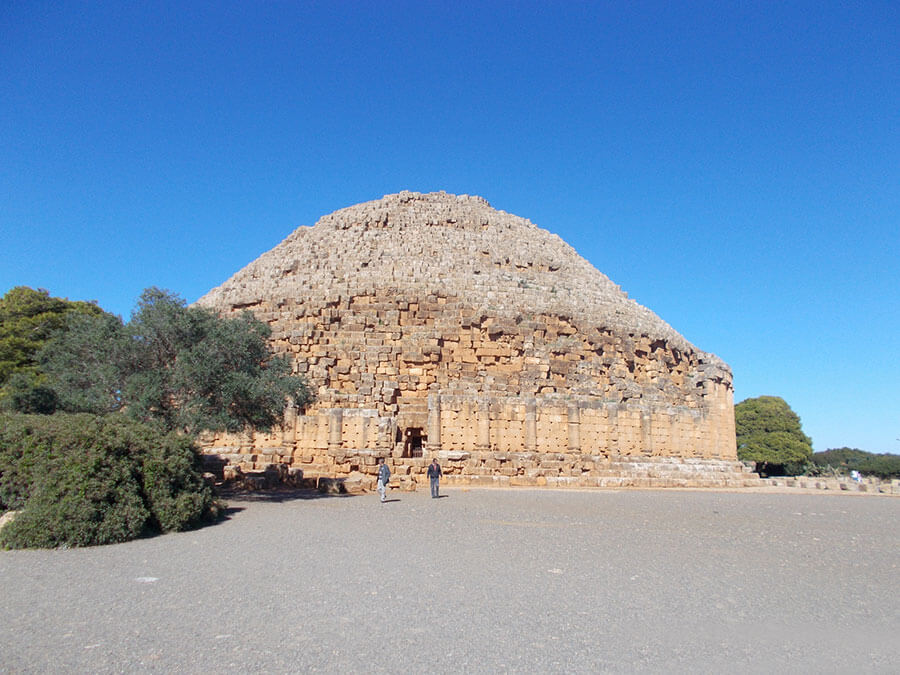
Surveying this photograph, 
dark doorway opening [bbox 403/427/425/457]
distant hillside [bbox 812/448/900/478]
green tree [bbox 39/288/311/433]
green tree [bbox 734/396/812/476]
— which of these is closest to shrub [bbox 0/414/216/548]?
green tree [bbox 39/288/311/433]

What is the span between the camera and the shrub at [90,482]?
909 cm

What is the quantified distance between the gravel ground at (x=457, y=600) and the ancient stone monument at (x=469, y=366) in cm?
915

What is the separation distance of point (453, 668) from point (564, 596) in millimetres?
2400

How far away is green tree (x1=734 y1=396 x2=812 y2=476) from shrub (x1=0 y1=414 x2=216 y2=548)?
164 feet

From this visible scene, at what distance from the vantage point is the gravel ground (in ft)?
16.1

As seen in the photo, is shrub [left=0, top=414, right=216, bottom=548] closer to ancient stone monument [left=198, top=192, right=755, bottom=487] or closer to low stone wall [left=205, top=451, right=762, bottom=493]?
low stone wall [left=205, top=451, right=762, bottom=493]

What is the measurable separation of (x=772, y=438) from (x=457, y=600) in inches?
2084

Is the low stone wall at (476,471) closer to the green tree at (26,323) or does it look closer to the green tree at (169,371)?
the green tree at (169,371)

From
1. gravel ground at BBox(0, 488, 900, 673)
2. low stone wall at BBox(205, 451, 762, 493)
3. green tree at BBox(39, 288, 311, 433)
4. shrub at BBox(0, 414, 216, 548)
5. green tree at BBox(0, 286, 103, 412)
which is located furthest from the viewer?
green tree at BBox(0, 286, 103, 412)

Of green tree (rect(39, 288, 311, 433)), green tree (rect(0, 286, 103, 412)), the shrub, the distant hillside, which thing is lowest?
the distant hillside

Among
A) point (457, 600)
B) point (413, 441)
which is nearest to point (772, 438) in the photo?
point (413, 441)

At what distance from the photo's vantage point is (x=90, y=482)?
9406 mm

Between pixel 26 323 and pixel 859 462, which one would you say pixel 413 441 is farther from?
pixel 859 462

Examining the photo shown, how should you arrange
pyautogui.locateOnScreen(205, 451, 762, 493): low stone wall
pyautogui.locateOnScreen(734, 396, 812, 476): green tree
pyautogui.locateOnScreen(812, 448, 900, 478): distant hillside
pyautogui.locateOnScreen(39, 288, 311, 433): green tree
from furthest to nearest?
pyautogui.locateOnScreen(812, 448, 900, 478): distant hillside → pyautogui.locateOnScreen(734, 396, 812, 476): green tree → pyautogui.locateOnScreen(205, 451, 762, 493): low stone wall → pyautogui.locateOnScreen(39, 288, 311, 433): green tree
